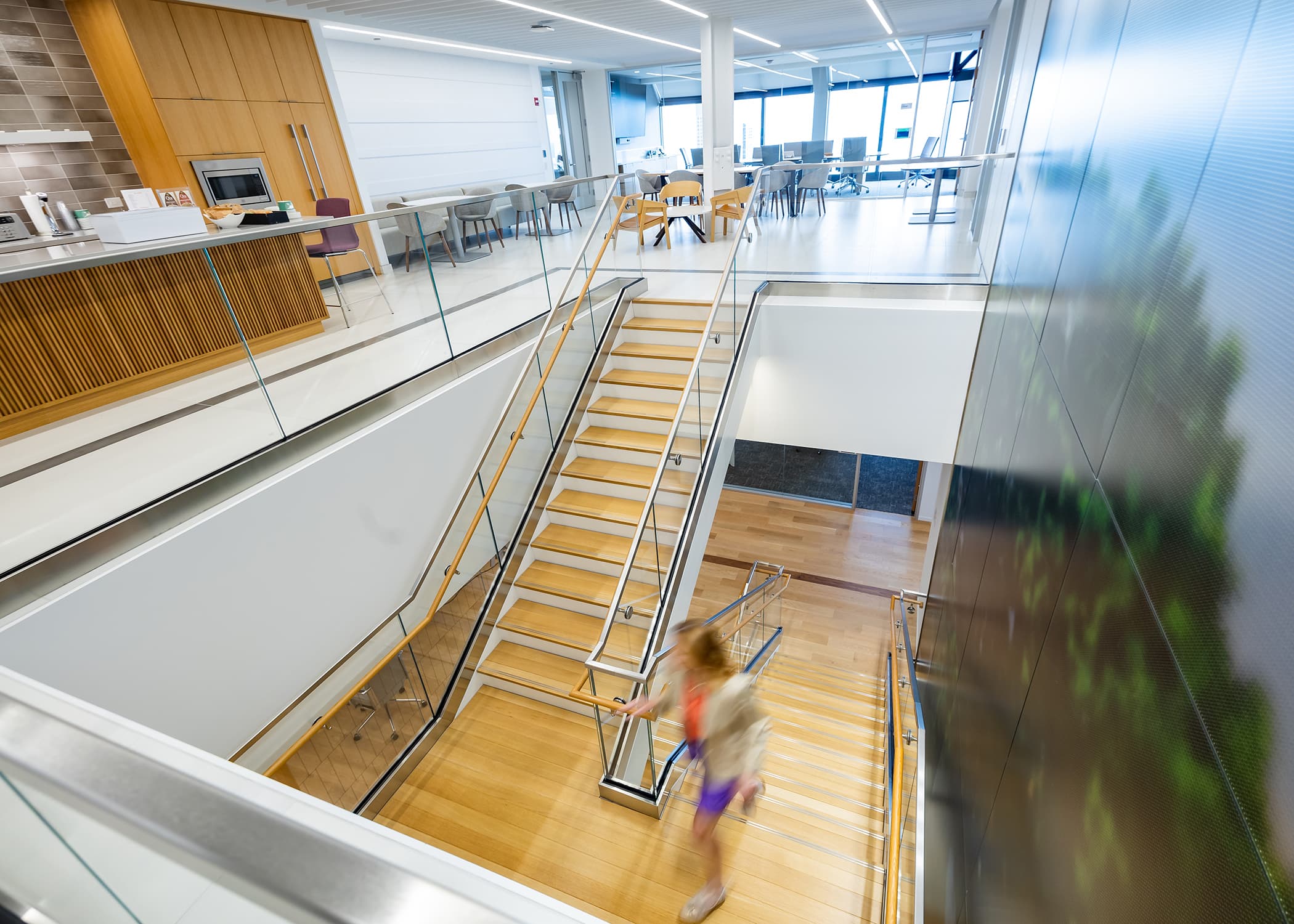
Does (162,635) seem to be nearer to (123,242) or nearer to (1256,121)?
(123,242)

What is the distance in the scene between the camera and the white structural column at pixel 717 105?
27.1 ft

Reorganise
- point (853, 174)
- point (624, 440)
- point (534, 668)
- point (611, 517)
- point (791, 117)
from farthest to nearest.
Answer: point (791, 117) → point (853, 174) → point (624, 440) → point (611, 517) → point (534, 668)

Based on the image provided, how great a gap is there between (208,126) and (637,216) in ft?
15.2

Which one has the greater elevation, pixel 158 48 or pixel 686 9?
pixel 686 9

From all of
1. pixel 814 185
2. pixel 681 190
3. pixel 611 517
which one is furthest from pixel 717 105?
pixel 611 517

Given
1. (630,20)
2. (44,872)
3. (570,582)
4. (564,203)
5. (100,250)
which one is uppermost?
(630,20)

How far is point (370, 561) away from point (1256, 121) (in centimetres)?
464

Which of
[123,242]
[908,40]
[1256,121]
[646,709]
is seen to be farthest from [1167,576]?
[908,40]

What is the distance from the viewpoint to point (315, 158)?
7562 millimetres

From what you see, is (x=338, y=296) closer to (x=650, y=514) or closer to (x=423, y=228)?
(x=423, y=228)

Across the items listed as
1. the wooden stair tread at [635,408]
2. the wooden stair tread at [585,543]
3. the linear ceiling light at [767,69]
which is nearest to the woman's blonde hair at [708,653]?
the wooden stair tread at [585,543]

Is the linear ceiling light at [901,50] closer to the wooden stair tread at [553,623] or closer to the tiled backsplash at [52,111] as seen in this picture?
the tiled backsplash at [52,111]

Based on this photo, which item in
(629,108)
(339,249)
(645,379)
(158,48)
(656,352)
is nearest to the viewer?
(339,249)

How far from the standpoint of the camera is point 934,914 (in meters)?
3.52
